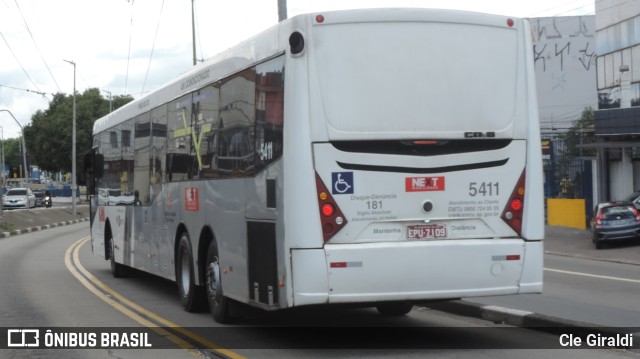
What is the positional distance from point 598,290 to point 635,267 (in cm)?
657

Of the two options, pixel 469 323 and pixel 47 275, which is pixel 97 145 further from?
pixel 469 323

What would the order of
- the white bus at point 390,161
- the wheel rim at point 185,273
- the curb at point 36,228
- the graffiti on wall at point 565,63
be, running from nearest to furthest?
the white bus at point 390,161 < the wheel rim at point 185,273 < the curb at point 36,228 < the graffiti on wall at point 565,63

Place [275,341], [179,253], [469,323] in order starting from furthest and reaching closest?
[179,253] → [469,323] → [275,341]

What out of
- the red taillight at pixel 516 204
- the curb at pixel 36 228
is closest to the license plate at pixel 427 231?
the red taillight at pixel 516 204

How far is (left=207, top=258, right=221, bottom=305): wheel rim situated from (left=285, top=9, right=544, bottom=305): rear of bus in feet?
9.56

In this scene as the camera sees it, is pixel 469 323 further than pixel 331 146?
Yes

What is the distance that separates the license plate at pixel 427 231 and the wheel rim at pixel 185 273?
4.57 m

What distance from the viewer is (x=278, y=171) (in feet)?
27.9

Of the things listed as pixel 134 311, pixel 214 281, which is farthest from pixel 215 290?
pixel 134 311

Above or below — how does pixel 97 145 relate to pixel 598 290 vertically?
above

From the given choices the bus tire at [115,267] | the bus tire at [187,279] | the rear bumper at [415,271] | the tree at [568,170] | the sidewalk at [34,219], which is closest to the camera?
the rear bumper at [415,271]

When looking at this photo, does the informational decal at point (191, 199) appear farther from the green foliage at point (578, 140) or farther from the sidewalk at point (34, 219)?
the sidewalk at point (34, 219)

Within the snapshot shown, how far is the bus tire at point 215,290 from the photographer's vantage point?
35.5 ft

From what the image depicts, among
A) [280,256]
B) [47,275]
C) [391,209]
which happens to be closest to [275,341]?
[280,256]
